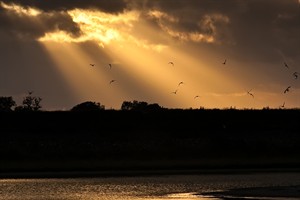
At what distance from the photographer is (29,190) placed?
4681cm

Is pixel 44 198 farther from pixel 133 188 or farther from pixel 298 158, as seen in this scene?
pixel 298 158

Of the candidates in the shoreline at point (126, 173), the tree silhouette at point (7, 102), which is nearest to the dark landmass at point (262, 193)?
the shoreline at point (126, 173)

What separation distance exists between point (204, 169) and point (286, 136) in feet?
69.1

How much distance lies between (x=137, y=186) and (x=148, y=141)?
104 ft

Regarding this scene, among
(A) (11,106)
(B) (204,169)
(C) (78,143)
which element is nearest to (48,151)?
(C) (78,143)

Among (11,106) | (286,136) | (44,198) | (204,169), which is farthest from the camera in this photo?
(11,106)

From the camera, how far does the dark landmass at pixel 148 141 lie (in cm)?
6725

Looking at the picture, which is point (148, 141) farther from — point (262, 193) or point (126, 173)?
point (262, 193)

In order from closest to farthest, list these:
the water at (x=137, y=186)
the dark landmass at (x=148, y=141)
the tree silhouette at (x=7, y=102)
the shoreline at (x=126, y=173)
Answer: the water at (x=137, y=186), the shoreline at (x=126, y=173), the dark landmass at (x=148, y=141), the tree silhouette at (x=7, y=102)

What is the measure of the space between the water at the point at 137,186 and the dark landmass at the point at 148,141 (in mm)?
7754

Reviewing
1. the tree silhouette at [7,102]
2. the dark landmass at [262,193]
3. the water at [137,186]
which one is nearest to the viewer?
the dark landmass at [262,193]

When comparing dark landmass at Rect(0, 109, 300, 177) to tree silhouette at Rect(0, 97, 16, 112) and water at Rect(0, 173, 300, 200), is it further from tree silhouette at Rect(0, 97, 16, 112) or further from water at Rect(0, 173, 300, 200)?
tree silhouette at Rect(0, 97, 16, 112)

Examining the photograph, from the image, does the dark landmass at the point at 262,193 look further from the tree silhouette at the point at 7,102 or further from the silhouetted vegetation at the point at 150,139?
the tree silhouette at the point at 7,102

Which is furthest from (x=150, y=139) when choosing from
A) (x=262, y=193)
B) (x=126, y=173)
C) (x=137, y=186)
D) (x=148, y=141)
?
(x=262, y=193)
